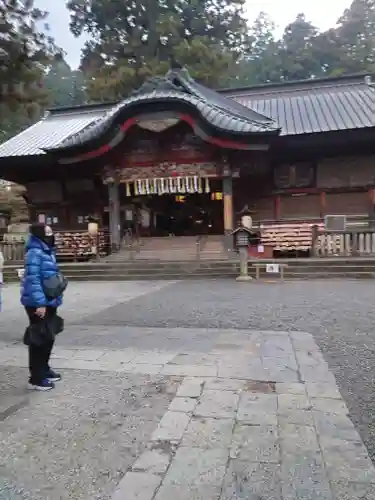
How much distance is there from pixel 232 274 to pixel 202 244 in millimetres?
3179

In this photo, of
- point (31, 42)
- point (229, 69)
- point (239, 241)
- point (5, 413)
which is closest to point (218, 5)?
point (229, 69)

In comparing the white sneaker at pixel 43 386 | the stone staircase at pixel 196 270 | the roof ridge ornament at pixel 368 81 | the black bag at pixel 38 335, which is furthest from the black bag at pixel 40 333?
the roof ridge ornament at pixel 368 81

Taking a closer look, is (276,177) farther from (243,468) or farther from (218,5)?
(218,5)

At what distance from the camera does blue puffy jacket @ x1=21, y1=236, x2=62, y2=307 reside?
Result: 12.0ft

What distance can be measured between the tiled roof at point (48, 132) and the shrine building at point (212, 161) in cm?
14

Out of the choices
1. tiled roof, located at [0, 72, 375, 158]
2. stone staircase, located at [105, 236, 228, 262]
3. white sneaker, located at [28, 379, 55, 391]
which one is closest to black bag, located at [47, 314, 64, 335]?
white sneaker, located at [28, 379, 55, 391]

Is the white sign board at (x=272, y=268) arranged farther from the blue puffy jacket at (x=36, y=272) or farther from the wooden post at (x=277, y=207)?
the blue puffy jacket at (x=36, y=272)

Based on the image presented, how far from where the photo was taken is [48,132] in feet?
65.1

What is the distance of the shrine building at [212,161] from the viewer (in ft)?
46.8

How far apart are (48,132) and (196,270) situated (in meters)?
11.6

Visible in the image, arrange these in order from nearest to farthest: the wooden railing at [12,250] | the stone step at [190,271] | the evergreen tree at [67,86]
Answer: the stone step at [190,271] → the wooden railing at [12,250] → the evergreen tree at [67,86]

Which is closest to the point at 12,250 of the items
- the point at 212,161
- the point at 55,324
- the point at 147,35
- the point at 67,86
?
the point at 212,161

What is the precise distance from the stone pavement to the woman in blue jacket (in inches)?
8.5

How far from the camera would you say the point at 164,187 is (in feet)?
50.9
